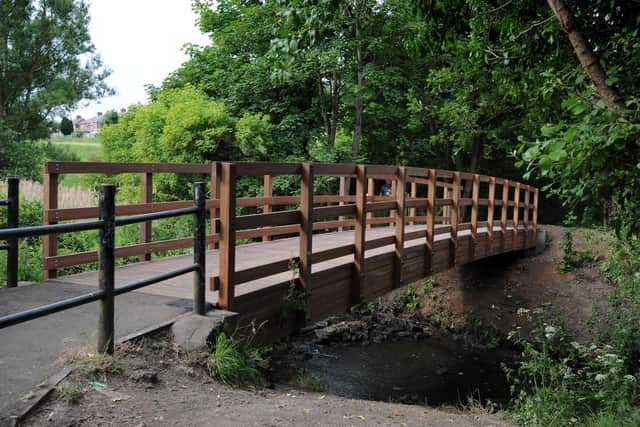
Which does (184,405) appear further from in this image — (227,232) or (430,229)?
(430,229)

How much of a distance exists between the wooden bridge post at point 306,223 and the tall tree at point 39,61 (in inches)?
613

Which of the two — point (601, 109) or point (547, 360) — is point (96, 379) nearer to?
point (601, 109)

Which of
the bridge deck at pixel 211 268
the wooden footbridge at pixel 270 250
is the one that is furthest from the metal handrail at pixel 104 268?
the bridge deck at pixel 211 268

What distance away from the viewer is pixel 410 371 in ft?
33.4

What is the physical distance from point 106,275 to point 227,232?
1.28m

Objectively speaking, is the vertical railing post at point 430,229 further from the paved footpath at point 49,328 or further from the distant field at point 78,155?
the distant field at point 78,155

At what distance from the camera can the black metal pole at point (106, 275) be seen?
157 inches

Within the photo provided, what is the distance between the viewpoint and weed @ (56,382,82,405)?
3.51 m

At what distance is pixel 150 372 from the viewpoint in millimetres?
4051

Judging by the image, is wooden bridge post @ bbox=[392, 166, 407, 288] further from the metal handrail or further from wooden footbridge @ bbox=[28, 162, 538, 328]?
the metal handrail

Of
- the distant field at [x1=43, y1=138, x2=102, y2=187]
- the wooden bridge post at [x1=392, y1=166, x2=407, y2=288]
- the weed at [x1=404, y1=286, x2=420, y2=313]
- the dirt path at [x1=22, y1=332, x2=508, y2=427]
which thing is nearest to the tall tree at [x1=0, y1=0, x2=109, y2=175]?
the distant field at [x1=43, y1=138, x2=102, y2=187]

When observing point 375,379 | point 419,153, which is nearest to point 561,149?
point 375,379

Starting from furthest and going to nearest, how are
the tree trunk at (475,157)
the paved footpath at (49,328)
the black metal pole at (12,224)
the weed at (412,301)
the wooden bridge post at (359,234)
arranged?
the tree trunk at (475,157)
the weed at (412,301)
the wooden bridge post at (359,234)
the black metal pole at (12,224)
the paved footpath at (49,328)

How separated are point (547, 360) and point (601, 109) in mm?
3992
